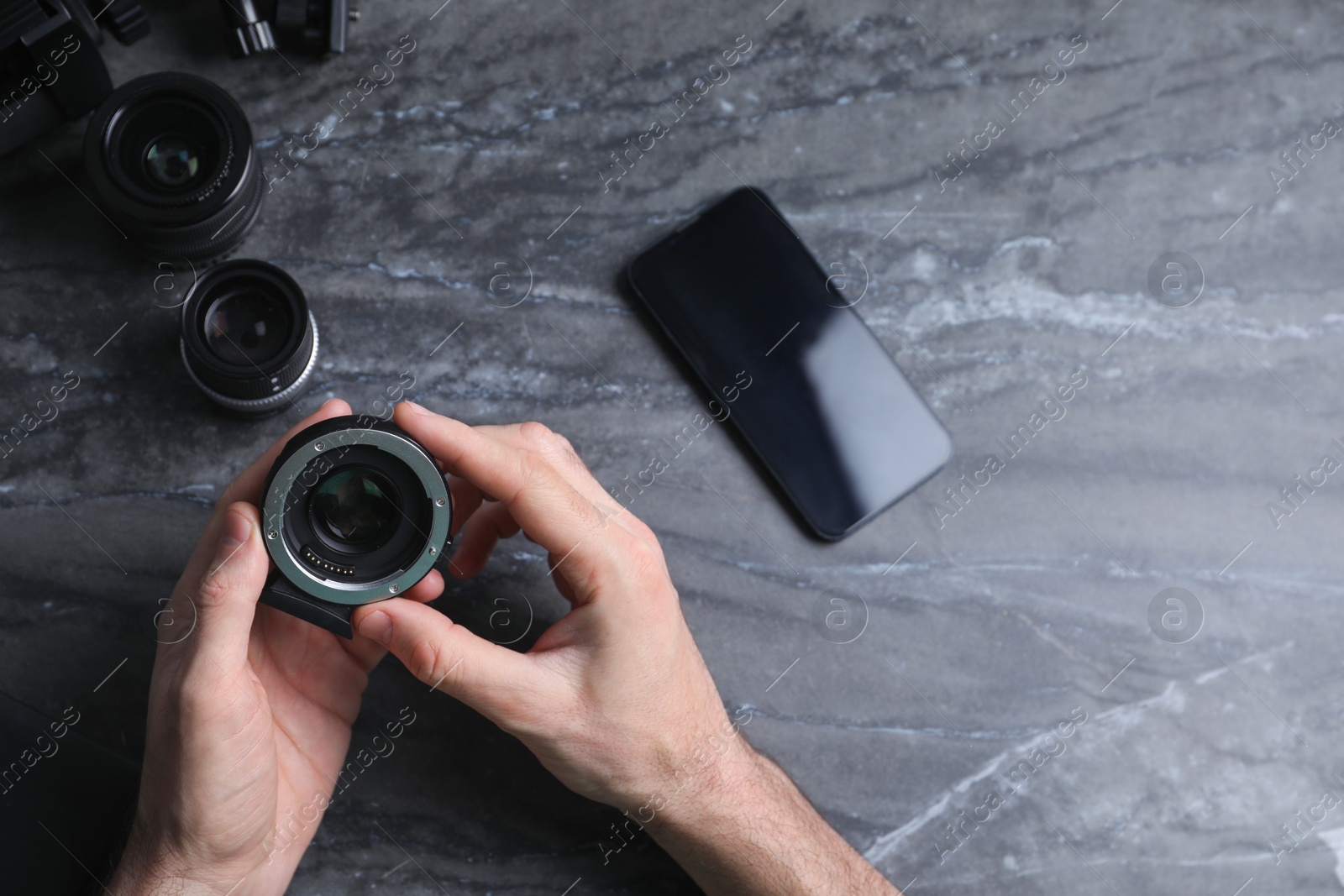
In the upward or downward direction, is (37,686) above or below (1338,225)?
above

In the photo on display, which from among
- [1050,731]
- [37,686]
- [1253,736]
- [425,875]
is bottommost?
[1253,736]

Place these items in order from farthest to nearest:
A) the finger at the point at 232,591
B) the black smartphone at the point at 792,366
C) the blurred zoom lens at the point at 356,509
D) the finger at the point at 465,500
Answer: the black smartphone at the point at 792,366 < the finger at the point at 465,500 < the blurred zoom lens at the point at 356,509 < the finger at the point at 232,591

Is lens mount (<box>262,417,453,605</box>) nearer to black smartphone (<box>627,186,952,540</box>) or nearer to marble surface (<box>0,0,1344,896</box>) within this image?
marble surface (<box>0,0,1344,896</box>)

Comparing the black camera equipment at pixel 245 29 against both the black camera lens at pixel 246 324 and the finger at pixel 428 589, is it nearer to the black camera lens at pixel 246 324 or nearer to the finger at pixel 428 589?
the black camera lens at pixel 246 324

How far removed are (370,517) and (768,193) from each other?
0.85 metres

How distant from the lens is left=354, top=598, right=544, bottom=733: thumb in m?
1.12

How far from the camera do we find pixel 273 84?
1.54 meters

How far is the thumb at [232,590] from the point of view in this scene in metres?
1.07

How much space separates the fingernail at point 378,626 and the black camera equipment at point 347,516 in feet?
0.07

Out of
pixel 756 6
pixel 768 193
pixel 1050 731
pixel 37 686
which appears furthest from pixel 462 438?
pixel 1050 731

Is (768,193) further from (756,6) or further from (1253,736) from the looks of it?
(1253,736)

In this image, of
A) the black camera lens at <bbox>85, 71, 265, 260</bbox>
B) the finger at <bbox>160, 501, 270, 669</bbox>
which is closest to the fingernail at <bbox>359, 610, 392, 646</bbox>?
the finger at <bbox>160, 501, 270, 669</bbox>

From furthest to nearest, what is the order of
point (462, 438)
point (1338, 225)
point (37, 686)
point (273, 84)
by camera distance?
point (1338, 225)
point (273, 84)
point (37, 686)
point (462, 438)

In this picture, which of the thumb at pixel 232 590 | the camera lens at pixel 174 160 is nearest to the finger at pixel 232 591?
the thumb at pixel 232 590
